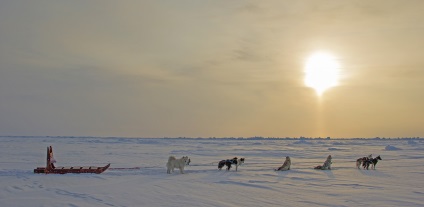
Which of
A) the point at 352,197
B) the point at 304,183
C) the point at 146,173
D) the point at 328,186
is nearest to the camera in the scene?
the point at 352,197

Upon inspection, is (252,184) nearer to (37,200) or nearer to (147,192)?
(147,192)

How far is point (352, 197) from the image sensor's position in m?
10.2

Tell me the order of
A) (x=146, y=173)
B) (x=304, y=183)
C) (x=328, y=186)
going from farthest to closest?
(x=146, y=173)
(x=304, y=183)
(x=328, y=186)

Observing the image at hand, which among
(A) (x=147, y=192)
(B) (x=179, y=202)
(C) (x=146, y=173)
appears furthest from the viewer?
(C) (x=146, y=173)

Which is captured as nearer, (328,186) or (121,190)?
(121,190)

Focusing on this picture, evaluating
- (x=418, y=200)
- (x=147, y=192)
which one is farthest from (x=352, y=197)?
(x=147, y=192)

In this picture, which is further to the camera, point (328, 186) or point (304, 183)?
point (304, 183)

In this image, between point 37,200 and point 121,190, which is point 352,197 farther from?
point 37,200

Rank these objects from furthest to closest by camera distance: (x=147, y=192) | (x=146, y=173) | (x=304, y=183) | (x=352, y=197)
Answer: (x=146, y=173)
(x=304, y=183)
(x=147, y=192)
(x=352, y=197)

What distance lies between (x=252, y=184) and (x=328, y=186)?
238cm

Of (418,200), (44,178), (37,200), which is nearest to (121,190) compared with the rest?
(37,200)

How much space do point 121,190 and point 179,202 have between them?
2583 mm

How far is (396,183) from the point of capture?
13234 millimetres

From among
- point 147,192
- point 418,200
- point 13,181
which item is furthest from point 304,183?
point 13,181
